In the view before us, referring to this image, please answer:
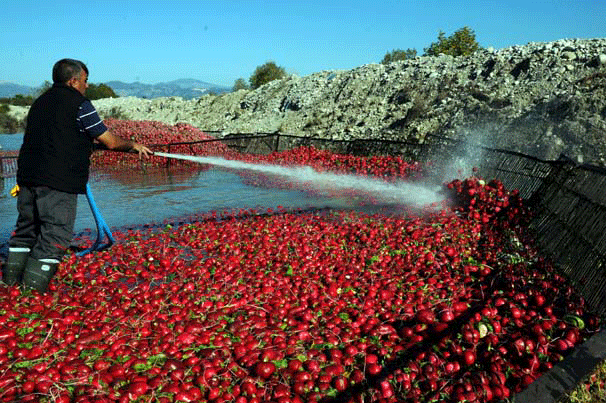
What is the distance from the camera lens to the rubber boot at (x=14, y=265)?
213 inches

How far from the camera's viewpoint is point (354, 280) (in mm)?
5879

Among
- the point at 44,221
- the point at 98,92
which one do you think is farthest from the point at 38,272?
the point at 98,92

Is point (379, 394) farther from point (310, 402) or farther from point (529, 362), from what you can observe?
point (529, 362)

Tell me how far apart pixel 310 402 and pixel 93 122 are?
424 cm

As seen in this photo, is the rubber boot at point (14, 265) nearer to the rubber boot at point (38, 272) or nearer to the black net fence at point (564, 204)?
the rubber boot at point (38, 272)

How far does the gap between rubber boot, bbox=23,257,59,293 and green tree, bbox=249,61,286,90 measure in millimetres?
61392

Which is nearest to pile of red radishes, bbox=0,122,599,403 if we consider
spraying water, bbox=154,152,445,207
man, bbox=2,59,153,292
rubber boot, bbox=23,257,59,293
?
rubber boot, bbox=23,257,59,293

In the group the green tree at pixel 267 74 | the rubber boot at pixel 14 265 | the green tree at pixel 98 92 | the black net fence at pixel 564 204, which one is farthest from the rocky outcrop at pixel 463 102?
the green tree at pixel 98 92

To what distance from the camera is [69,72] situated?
5.28m

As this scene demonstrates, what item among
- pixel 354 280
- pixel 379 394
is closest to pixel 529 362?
pixel 379 394

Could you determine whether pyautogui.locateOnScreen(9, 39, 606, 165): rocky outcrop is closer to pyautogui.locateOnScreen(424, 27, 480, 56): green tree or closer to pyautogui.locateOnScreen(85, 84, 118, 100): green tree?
pyautogui.locateOnScreen(424, 27, 480, 56): green tree

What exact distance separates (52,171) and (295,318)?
351cm

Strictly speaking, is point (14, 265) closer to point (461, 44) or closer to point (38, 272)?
point (38, 272)

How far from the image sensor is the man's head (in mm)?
5246
